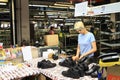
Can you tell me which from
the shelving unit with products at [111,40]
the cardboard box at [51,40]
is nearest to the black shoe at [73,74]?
the cardboard box at [51,40]

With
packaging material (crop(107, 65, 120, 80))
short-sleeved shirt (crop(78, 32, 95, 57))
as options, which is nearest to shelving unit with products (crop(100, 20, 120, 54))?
short-sleeved shirt (crop(78, 32, 95, 57))

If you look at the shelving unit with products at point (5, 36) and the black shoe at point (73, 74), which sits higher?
the shelving unit with products at point (5, 36)

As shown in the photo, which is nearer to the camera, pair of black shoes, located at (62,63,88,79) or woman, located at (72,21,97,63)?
pair of black shoes, located at (62,63,88,79)

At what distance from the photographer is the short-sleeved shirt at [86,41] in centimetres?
344

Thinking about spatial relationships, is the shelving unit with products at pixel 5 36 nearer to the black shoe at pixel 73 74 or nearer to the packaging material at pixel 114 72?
the black shoe at pixel 73 74

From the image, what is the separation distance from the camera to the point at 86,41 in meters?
3.48

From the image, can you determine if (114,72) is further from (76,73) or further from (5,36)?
(5,36)

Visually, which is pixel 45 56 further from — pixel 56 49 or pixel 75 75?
pixel 75 75

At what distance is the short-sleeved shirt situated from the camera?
3.44 metres

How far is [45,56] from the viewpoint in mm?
3936

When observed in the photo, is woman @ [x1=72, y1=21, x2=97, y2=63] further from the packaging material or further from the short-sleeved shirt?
the packaging material

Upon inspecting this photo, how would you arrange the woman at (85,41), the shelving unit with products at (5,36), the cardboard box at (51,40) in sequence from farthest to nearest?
the shelving unit with products at (5,36) < the cardboard box at (51,40) < the woman at (85,41)

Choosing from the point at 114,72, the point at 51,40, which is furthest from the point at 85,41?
the point at 114,72

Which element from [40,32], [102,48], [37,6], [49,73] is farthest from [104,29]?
[49,73]
